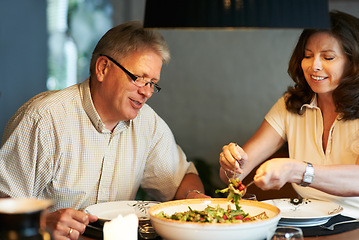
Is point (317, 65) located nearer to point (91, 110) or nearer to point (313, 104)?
point (313, 104)

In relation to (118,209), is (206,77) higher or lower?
higher

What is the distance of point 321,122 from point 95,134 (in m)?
1.15

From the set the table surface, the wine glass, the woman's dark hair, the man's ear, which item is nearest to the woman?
the woman's dark hair

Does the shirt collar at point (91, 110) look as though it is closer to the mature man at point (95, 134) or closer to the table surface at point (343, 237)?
the mature man at point (95, 134)

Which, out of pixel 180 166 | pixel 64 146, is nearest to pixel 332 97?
pixel 180 166

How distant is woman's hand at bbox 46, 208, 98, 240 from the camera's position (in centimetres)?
153

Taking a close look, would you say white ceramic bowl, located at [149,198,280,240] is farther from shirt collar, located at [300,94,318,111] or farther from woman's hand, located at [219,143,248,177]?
shirt collar, located at [300,94,318,111]

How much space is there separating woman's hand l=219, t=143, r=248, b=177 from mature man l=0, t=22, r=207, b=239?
0.67ft

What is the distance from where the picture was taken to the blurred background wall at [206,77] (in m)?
4.19

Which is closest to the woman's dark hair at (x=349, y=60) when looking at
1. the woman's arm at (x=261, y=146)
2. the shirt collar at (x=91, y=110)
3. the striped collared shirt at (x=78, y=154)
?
the woman's arm at (x=261, y=146)

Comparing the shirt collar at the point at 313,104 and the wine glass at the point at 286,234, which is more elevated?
the shirt collar at the point at 313,104

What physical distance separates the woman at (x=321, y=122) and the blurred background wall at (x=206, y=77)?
6.05ft

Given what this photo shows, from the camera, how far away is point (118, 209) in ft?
6.06

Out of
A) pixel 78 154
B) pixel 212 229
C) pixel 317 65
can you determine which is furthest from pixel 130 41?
pixel 212 229
